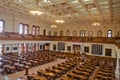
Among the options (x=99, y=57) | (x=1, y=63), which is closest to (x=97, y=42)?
(x=99, y=57)

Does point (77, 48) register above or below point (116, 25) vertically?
below

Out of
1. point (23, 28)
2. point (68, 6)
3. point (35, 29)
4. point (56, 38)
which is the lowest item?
point (56, 38)

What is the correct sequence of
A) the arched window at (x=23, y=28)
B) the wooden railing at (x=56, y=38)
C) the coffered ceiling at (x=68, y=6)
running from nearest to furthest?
the coffered ceiling at (x=68, y=6) < the wooden railing at (x=56, y=38) < the arched window at (x=23, y=28)

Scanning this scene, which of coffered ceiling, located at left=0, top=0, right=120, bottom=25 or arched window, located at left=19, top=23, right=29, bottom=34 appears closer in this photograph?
coffered ceiling, located at left=0, top=0, right=120, bottom=25

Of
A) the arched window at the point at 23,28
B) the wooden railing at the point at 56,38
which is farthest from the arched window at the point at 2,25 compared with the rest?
the arched window at the point at 23,28

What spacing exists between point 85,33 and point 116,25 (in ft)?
22.3

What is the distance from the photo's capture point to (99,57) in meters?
26.0

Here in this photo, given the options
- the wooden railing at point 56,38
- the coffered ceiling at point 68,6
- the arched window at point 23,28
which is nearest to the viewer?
the coffered ceiling at point 68,6

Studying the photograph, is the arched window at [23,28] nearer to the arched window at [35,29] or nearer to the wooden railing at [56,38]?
the arched window at [35,29]

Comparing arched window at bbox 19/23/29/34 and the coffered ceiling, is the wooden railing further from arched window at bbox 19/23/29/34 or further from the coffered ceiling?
the coffered ceiling

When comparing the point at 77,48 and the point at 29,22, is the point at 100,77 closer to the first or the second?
the point at 77,48

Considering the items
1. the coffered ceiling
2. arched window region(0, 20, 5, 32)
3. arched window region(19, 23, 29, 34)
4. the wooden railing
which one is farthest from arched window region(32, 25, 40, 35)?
the coffered ceiling

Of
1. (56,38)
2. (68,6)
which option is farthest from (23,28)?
(68,6)

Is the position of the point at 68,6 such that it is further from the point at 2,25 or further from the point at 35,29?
the point at 35,29
